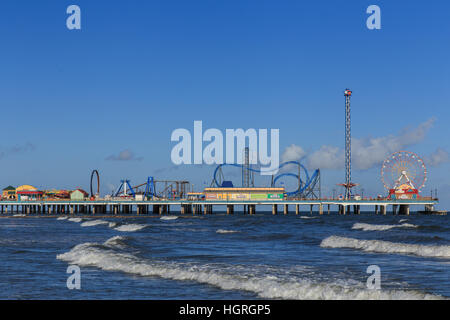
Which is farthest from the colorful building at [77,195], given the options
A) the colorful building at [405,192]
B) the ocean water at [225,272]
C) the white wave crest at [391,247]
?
the white wave crest at [391,247]

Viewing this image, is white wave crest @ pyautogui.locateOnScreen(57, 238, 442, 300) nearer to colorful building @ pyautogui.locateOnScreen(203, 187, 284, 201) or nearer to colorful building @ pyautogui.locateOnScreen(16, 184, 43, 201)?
colorful building @ pyautogui.locateOnScreen(203, 187, 284, 201)

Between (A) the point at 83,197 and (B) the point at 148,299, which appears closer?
(B) the point at 148,299

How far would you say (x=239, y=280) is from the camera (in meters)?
17.5

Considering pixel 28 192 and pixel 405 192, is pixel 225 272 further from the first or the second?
pixel 28 192

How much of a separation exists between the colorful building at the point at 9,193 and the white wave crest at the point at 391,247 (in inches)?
5243

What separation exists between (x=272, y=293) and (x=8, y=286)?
852 cm

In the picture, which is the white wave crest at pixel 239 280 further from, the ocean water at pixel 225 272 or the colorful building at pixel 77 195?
the colorful building at pixel 77 195

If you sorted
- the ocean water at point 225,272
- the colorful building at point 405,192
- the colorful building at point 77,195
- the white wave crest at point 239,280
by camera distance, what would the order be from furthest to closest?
the colorful building at point 77,195
the colorful building at point 405,192
the ocean water at point 225,272
the white wave crest at point 239,280

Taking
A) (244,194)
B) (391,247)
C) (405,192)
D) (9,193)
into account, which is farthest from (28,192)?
(391,247)

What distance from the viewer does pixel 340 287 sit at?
15961mm

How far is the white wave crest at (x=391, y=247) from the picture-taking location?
1113 inches
